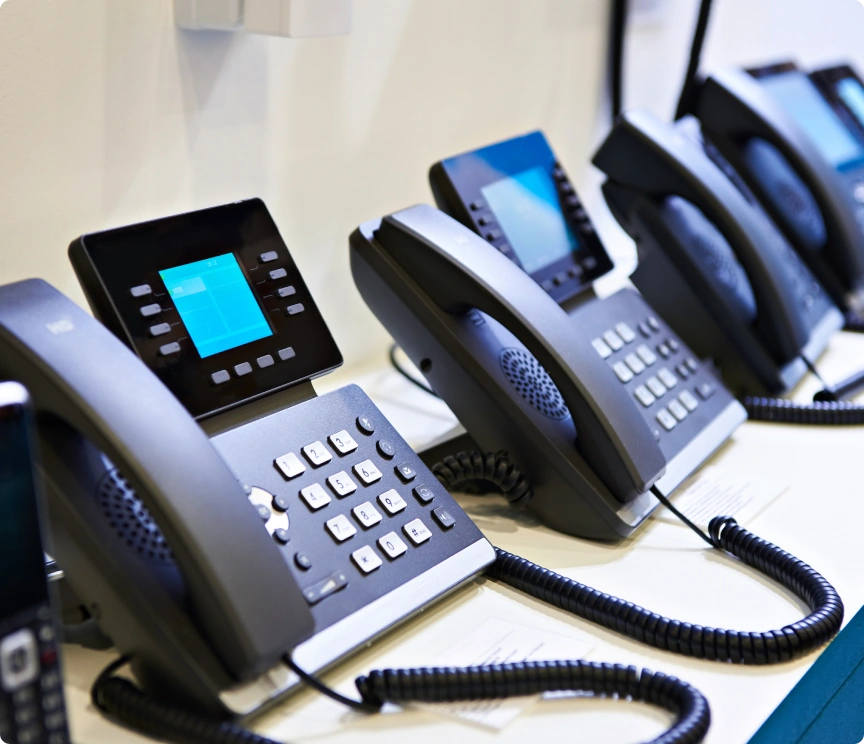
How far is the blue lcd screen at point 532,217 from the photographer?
86 centimetres

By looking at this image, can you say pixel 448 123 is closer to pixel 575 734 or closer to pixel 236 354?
pixel 236 354

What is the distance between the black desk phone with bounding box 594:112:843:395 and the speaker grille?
1.07ft

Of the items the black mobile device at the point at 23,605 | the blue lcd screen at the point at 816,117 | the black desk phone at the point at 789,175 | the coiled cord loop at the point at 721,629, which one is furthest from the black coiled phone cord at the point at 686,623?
the blue lcd screen at the point at 816,117

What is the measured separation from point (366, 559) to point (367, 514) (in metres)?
0.03

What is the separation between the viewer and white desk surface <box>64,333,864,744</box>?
0.50 meters

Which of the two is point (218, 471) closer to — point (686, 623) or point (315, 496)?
point (315, 496)

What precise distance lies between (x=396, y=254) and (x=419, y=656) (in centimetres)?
30

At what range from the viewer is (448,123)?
41.9 inches

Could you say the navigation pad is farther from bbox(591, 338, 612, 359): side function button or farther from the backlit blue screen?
the backlit blue screen

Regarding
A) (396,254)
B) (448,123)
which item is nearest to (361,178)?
(448,123)

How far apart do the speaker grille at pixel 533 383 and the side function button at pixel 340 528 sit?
0.63 ft

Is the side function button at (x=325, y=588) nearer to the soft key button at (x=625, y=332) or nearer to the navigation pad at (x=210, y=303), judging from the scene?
the navigation pad at (x=210, y=303)

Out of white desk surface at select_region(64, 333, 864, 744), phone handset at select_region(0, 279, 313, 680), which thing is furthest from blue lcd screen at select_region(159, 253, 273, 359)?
white desk surface at select_region(64, 333, 864, 744)

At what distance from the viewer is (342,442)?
626 millimetres
